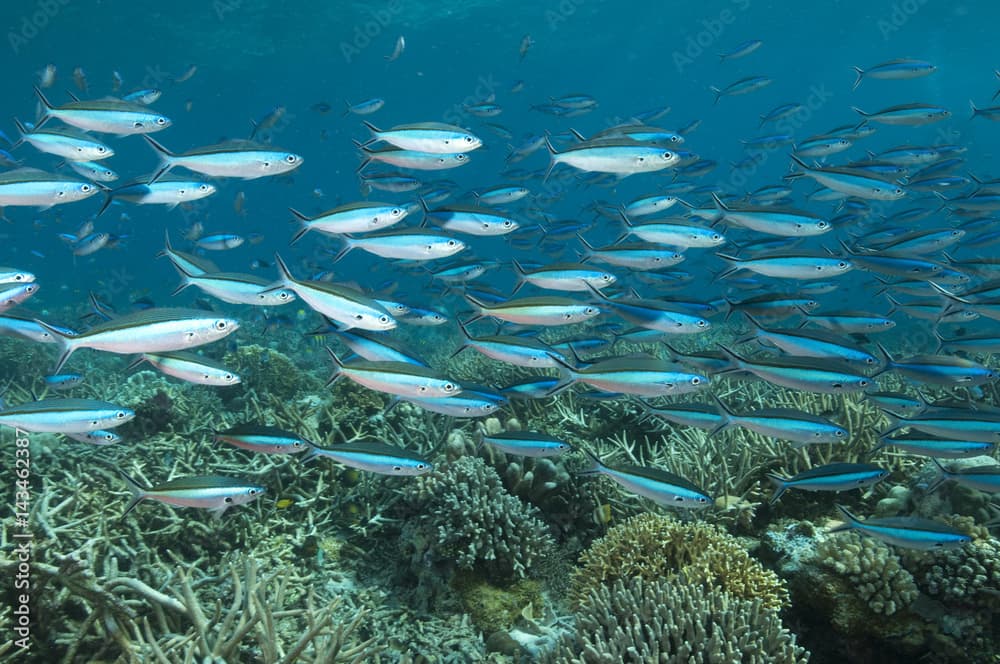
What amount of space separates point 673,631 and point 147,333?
359cm

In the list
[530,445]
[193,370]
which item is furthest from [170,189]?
[530,445]

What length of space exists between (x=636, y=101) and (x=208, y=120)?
175 feet

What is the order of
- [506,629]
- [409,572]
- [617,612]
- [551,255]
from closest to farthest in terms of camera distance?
[617,612], [506,629], [409,572], [551,255]

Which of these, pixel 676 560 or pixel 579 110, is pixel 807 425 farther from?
pixel 579 110

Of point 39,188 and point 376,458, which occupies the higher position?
point 39,188

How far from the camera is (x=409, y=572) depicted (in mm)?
4637

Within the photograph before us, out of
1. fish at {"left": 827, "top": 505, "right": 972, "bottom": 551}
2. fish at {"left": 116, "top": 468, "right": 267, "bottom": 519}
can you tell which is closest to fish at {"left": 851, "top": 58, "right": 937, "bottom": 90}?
fish at {"left": 827, "top": 505, "right": 972, "bottom": 551}

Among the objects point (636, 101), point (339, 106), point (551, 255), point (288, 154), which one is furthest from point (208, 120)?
point (288, 154)

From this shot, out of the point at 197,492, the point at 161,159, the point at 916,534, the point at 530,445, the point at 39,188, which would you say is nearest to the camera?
the point at 916,534

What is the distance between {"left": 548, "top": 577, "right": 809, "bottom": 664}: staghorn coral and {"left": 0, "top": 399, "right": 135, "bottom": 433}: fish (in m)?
3.30

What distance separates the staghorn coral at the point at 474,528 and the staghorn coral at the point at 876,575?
2163 millimetres

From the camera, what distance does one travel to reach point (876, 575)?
362cm

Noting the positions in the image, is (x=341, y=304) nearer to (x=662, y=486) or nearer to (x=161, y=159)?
(x=662, y=486)

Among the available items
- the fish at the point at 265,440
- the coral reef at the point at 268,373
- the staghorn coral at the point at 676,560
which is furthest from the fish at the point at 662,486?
the coral reef at the point at 268,373
